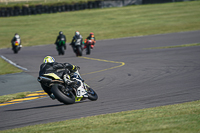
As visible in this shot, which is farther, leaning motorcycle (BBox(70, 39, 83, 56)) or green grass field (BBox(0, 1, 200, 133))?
leaning motorcycle (BBox(70, 39, 83, 56))

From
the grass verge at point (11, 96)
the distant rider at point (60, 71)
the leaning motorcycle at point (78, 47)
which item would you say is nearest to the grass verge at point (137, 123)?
the distant rider at point (60, 71)

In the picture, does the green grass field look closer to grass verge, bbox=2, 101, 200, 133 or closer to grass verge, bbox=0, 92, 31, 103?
grass verge, bbox=2, 101, 200, 133

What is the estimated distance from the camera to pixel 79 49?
22.2 m

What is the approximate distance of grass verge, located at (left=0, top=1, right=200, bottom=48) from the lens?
36.9 meters

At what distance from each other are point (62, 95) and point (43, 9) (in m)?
41.6

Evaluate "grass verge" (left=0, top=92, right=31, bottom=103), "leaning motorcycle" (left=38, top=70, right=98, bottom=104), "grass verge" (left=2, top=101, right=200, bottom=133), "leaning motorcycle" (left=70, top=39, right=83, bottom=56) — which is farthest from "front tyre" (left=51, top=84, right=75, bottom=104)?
"leaning motorcycle" (left=70, top=39, right=83, bottom=56)

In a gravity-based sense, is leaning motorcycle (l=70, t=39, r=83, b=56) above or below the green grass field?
above

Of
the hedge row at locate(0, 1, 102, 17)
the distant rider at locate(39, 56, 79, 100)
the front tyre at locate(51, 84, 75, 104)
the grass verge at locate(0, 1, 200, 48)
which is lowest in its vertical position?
the grass verge at locate(0, 1, 200, 48)

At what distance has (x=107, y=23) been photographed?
43.4 metres

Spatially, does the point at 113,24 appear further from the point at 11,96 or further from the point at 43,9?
the point at 11,96

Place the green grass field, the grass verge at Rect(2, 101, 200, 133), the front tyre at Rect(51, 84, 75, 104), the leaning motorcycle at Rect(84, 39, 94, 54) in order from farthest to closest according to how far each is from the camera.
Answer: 1. the leaning motorcycle at Rect(84, 39, 94, 54)
2. the front tyre at Rect(51, 84, 75, 104)
3. the green grass field
4. the grass verge at Rect(2, 101, 200, 133)

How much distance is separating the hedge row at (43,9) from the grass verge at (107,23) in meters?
0.75

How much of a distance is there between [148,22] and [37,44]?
14.7 m

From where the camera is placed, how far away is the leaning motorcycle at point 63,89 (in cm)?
816
